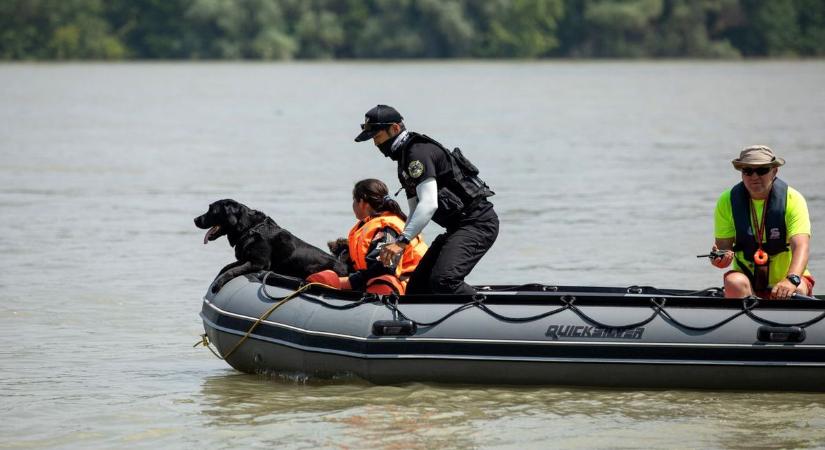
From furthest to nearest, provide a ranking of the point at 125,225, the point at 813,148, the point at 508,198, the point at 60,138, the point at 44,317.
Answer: the point at 60,138
the point at 813,148
the point at 508,198
the point at 125,225
the point at 44,317

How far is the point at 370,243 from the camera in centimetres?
851

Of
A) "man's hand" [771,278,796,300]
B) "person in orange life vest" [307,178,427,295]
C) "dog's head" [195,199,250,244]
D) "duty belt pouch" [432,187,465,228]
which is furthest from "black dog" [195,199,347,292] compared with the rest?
"man's hand" [771,278,796,300]

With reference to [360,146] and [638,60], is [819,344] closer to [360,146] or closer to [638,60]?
[360,146]

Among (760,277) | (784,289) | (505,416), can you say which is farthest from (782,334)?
(505,416)

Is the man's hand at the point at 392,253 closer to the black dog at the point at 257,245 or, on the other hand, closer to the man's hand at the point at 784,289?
the black dog at the point at 257,245

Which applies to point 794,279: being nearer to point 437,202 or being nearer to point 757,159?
point 757,159

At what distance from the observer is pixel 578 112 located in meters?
41.4

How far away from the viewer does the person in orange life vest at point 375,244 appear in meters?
8.48

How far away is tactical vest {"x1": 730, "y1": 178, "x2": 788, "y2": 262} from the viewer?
812cm

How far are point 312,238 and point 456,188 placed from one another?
23.6 ft

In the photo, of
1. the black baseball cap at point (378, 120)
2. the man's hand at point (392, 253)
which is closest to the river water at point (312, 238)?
the man's hand at point (392, 253)

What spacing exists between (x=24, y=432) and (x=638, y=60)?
69.5 metres

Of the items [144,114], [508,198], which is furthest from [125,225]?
[144,114]

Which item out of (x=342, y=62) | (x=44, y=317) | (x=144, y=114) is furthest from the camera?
(x=342, y=62)
